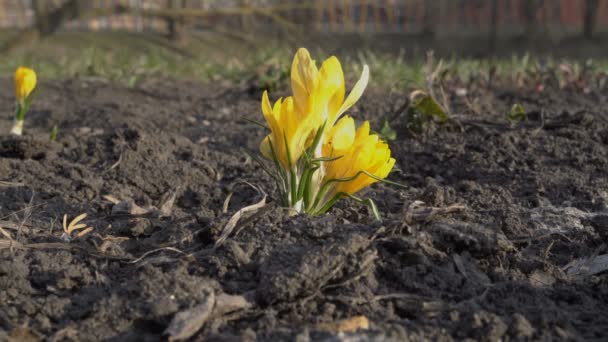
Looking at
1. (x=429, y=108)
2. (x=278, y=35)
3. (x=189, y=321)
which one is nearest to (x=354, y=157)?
(x=189, y=321)

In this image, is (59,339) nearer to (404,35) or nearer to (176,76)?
(176,76)

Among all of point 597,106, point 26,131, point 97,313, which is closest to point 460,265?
point 97,313

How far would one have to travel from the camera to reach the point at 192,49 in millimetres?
15711

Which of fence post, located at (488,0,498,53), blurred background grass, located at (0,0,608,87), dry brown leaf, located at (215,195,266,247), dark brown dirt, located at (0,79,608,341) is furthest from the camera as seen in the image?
fence post, located at (488,0,498,53)

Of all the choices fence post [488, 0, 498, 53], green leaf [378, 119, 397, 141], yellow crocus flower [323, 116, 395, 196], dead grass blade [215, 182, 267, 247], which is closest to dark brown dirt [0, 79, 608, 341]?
dead grass blade [215, 182, 267, 247]

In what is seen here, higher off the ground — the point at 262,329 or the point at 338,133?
the point at 338,133

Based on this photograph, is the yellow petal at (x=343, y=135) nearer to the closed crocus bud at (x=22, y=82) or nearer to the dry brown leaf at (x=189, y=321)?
the dry brown leaf at (x=189, y=321)

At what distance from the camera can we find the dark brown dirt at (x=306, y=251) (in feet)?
5.47

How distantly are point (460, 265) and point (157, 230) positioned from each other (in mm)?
925

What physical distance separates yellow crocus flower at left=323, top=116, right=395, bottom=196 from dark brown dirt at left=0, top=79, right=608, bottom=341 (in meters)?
0.13

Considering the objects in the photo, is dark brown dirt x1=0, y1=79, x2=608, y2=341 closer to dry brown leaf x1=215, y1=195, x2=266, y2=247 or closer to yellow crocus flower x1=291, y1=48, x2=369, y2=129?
dry brown leaf x1=215, y1=195, x2=266, y2=247

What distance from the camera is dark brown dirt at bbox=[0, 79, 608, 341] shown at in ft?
5.47

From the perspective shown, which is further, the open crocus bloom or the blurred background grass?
the blurred background grass

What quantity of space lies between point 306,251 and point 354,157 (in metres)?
0.37
